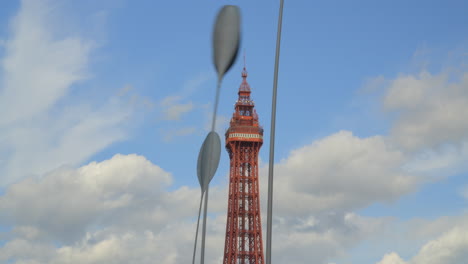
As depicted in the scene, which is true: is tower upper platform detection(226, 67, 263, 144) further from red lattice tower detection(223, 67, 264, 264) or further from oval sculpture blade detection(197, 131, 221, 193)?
oval sculpture blade detection(197, 131, 221, 193)

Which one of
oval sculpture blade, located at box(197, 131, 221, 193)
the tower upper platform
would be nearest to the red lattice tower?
the tower upper platform

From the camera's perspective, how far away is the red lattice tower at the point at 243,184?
334ft

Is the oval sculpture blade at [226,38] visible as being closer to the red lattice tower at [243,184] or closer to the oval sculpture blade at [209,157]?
the oval sculpture blade at [209,157]

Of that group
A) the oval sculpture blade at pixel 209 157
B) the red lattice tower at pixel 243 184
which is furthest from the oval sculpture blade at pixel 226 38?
the red lattice tower at pixel 243 184

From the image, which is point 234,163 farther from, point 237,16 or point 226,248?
point 237,16

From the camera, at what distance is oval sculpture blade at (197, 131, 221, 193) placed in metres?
21.8

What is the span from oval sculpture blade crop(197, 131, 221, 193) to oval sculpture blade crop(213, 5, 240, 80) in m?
2.53

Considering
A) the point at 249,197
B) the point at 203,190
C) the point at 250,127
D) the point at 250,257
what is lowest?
the point at 203,190

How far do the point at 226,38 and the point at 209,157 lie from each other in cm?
403

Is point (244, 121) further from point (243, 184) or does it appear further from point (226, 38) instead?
point (226, 38)

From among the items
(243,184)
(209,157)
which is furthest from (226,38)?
(243,184)

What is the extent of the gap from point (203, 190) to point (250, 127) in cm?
8428

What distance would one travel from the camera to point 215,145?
21.8 meters

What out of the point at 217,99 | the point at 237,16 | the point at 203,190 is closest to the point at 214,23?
the point at 237,16
